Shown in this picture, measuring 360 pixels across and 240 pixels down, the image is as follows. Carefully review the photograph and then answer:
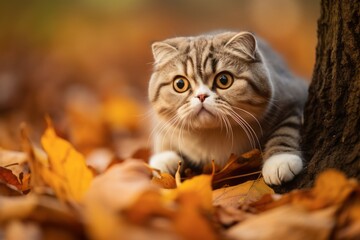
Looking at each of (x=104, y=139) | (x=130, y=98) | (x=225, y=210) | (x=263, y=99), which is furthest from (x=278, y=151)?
(x=130, y=98)

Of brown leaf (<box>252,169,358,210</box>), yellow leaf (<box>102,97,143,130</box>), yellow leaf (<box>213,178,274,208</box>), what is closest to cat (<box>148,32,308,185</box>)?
yellow leaf (<box>213,178,274,208</box>)

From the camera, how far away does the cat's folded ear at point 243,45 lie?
2.43 m

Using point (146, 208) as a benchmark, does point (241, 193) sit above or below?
below

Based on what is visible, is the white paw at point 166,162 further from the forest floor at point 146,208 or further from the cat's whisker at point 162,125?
the forest floor at point 146,208

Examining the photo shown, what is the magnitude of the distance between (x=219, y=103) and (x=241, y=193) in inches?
18.9

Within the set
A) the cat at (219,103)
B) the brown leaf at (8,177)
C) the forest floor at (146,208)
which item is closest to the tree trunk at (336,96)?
the cat at (219,103)

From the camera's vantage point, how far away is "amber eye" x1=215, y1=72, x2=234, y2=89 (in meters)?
2.39

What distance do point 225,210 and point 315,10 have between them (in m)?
6.74

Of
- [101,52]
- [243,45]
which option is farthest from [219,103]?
[101,52]

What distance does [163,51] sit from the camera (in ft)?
8.57

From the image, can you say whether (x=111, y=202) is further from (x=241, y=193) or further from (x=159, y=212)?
(x=241, y=193)

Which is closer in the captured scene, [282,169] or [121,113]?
[282,169]

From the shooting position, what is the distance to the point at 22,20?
691cm

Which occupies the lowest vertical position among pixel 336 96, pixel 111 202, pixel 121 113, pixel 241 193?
pixel 121 113
